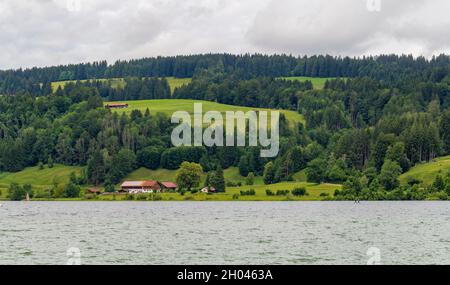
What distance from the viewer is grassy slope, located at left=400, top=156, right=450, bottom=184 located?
183000mm

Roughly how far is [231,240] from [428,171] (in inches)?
4988

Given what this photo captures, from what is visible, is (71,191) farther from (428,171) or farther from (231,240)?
(231,240)

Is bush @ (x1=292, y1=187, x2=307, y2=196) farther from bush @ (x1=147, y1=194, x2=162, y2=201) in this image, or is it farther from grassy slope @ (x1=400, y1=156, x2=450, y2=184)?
bush @ (x1=147, y1=194, x2=162, y2=201)

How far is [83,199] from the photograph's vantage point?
193750mm

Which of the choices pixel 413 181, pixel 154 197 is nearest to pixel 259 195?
pixel 154 197

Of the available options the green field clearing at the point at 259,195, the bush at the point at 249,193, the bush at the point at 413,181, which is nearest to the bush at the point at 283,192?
the green field clearing at the point at 259,195

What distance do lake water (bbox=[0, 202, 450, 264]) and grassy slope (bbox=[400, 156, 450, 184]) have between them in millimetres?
79358

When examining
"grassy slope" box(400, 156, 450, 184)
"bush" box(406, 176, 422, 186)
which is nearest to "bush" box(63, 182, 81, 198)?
"grassy slope" box(400, 156, 450, 184)

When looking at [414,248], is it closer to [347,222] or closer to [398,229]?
[398,229]

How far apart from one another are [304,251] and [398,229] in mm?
28613

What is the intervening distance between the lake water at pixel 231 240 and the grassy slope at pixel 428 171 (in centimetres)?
7936

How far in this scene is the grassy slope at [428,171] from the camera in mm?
183000

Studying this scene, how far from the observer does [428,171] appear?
18750cm

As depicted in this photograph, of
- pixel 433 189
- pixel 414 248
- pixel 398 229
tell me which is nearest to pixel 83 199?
pixel 433 189
